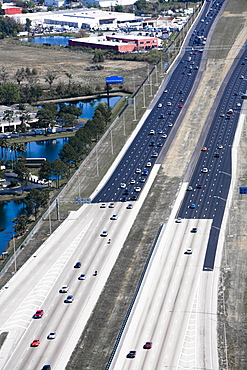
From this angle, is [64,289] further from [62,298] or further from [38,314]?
[38,314]

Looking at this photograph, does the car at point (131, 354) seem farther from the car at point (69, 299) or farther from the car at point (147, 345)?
the car at point (69, 299)

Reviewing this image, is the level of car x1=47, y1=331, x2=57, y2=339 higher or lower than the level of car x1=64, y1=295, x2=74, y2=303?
higher

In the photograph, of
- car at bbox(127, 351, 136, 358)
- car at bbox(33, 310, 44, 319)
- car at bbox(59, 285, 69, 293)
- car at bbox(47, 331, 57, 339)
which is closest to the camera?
car at bbox(127, 351, 136, 358)

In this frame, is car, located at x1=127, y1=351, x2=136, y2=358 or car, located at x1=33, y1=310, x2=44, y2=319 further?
car, located at x1=33, y1=310, x2=44, y2=319

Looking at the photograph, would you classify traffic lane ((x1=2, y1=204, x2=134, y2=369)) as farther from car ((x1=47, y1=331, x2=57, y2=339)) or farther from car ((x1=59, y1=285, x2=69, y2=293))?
car ((x1=47, y1=331, x2=57, y2=339))

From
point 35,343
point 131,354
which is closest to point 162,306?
point 131,354

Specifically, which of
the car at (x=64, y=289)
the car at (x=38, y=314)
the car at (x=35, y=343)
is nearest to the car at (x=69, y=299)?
the car at (x=64, y=289)

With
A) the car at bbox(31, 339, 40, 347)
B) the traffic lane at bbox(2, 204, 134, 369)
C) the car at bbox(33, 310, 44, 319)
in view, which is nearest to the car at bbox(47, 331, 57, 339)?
the traffic lane at bbox(2, 204, 134, 369)

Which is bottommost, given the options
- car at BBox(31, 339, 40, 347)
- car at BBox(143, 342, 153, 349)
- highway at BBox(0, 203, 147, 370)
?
highway at BBox(0, 203, 147, 370)

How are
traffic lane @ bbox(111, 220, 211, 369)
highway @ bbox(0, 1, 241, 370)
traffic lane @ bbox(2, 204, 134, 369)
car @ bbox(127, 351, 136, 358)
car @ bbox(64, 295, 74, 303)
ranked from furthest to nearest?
car @ bbox(64, 295, 74, 303) → traffic lane @ bbox(2, 204, 134, 369) → highway @ bbox(0, 1, 241, 370) → traffic lane @ bbox(111, 220, 211, 369) → car @ bbox(127, 351, 136, 358)

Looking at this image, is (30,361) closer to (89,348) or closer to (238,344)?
(89,348)
